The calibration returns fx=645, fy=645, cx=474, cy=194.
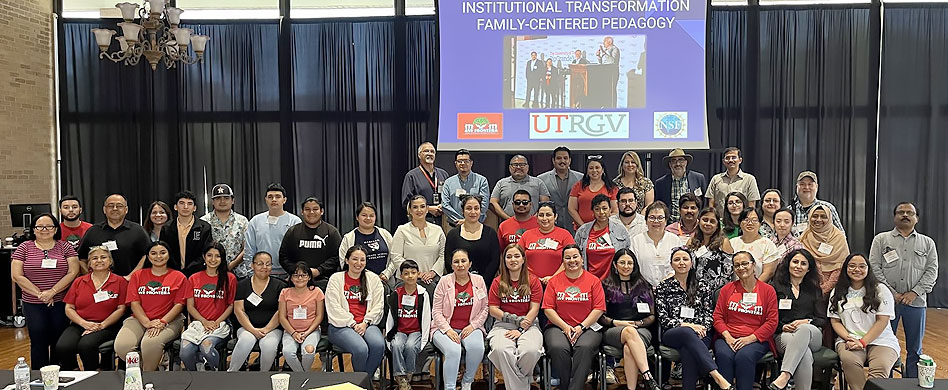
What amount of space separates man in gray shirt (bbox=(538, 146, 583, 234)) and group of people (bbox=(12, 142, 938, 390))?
2.19 feet

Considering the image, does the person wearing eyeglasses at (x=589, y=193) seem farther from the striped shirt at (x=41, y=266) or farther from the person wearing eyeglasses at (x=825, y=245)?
the striped shirt at (x=41, y=266)

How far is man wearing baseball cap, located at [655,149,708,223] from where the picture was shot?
5.51 metres

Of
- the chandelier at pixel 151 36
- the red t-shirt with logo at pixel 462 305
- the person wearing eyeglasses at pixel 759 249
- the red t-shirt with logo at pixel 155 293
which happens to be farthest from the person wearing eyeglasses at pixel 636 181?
the chandelier at pixel 151 36

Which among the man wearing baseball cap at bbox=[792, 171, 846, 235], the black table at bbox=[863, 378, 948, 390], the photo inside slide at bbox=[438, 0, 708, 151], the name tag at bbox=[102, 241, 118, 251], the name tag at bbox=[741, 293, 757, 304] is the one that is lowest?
the black table at bbox=[863, 378, 948, 390]

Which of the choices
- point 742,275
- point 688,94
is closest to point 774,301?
point 742,275

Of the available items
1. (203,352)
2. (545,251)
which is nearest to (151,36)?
(203,352)

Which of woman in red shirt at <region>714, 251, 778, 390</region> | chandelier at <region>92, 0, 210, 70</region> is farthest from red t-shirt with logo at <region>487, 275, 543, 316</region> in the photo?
chandelier at <region>92, 0, 210, 70</region>

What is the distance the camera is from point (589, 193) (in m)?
5.12

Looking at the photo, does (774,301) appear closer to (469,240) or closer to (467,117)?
(469,240)

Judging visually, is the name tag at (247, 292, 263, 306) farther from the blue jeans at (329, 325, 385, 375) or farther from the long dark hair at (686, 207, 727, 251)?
the long dark hair at (686, 207, 727, 251)

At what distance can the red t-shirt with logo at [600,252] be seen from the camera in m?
4.54

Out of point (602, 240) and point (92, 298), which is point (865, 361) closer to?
point (602, 240)

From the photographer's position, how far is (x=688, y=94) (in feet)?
20.5

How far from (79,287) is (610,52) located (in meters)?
4.89
